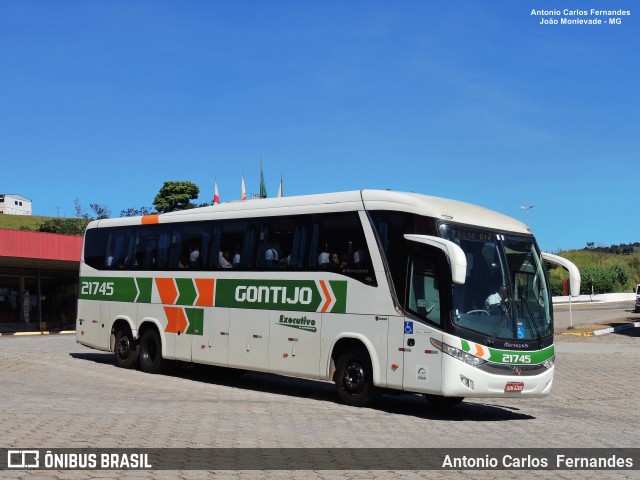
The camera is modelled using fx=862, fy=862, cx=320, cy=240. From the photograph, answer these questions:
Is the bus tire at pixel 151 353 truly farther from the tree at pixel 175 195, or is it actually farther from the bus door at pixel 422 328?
the tree at pixel 175 195

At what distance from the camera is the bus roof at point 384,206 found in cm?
1381

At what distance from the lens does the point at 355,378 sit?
14648 mm

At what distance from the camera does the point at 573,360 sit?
25016 millimetres

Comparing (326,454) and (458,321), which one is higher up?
(458,321)

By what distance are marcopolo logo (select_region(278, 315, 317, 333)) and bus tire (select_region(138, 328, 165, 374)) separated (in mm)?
4493

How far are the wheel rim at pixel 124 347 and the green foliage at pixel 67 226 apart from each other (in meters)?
80.8

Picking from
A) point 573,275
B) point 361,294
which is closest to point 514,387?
point 573,275

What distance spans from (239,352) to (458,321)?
18.4ft

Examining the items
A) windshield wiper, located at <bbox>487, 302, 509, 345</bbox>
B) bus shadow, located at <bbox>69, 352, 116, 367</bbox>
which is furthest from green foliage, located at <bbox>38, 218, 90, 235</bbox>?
windshield wiper, located at <bbox>487, 302, 509, 345</bbox>

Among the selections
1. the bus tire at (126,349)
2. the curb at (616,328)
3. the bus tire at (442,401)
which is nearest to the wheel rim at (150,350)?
the bus tire at (126,349)

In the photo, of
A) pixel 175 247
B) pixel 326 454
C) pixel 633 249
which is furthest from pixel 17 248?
pixel 633 249

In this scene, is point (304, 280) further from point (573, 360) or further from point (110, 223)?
point (573, 360)

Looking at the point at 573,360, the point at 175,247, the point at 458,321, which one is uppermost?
the point at 175,247

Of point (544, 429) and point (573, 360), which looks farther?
point (573, 360)
